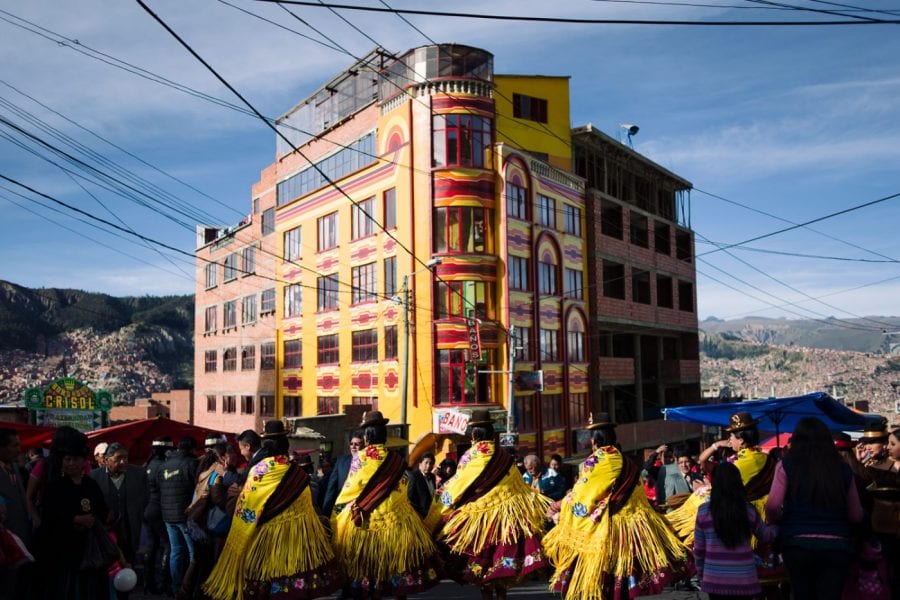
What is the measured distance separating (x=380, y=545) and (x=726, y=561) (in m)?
3.64

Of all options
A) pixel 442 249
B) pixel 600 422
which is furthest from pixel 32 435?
pixel 442 249

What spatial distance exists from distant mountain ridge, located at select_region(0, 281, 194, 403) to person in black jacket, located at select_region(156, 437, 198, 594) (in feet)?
369

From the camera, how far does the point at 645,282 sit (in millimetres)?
42688

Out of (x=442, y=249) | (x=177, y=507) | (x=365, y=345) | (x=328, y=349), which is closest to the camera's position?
(x=177, y=507)

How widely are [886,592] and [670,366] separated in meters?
39.5

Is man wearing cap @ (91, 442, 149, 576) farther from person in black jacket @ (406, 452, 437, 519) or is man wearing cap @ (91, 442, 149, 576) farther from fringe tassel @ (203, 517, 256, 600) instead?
person in black jacket @ (406, 452, 437, 519)

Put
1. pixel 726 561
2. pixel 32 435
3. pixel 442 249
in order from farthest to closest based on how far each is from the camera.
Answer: pixel 442 249 → pixel 32 435 → pixel 726 561

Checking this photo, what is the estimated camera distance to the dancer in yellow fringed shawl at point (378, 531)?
25.7 ft

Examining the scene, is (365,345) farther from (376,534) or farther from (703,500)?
(703,500)

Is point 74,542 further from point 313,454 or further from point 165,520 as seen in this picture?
point 313,454

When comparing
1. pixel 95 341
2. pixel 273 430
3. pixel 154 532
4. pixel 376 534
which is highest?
pixel 95 341

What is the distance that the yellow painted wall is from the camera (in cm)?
3297

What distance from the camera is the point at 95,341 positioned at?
136m

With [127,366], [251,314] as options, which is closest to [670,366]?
[251,314]
